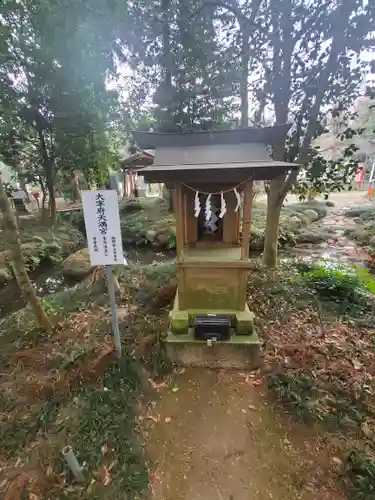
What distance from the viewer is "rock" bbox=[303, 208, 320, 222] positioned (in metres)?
14.1

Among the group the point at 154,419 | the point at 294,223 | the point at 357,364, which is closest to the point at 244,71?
the point at 357,364

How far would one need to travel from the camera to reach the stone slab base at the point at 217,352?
13.0 feet

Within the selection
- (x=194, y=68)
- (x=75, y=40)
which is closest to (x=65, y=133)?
(x=75, y=40)

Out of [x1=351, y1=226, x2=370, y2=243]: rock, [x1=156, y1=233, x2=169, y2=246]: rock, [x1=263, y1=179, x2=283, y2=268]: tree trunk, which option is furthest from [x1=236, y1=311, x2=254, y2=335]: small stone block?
[x1=351, y1=226, x2=370, y2=243]: rock

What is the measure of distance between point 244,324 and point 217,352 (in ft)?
2.00

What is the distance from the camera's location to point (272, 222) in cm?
647

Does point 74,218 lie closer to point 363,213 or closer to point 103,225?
point 103,225

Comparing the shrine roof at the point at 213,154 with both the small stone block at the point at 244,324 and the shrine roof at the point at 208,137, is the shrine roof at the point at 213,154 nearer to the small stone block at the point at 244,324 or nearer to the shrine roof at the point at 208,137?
the shrine roof at the point at 208,137

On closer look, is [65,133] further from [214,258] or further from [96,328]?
[214,258]

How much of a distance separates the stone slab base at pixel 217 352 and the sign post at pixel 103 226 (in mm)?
1630

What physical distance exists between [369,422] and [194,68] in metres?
7.84

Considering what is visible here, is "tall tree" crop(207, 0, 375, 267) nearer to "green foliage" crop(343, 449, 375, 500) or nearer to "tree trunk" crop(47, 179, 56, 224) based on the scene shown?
"green foliage" crop(343, 449, 375, 500)

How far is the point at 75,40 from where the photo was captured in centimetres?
604

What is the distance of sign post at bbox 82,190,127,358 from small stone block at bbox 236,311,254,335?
195cm
